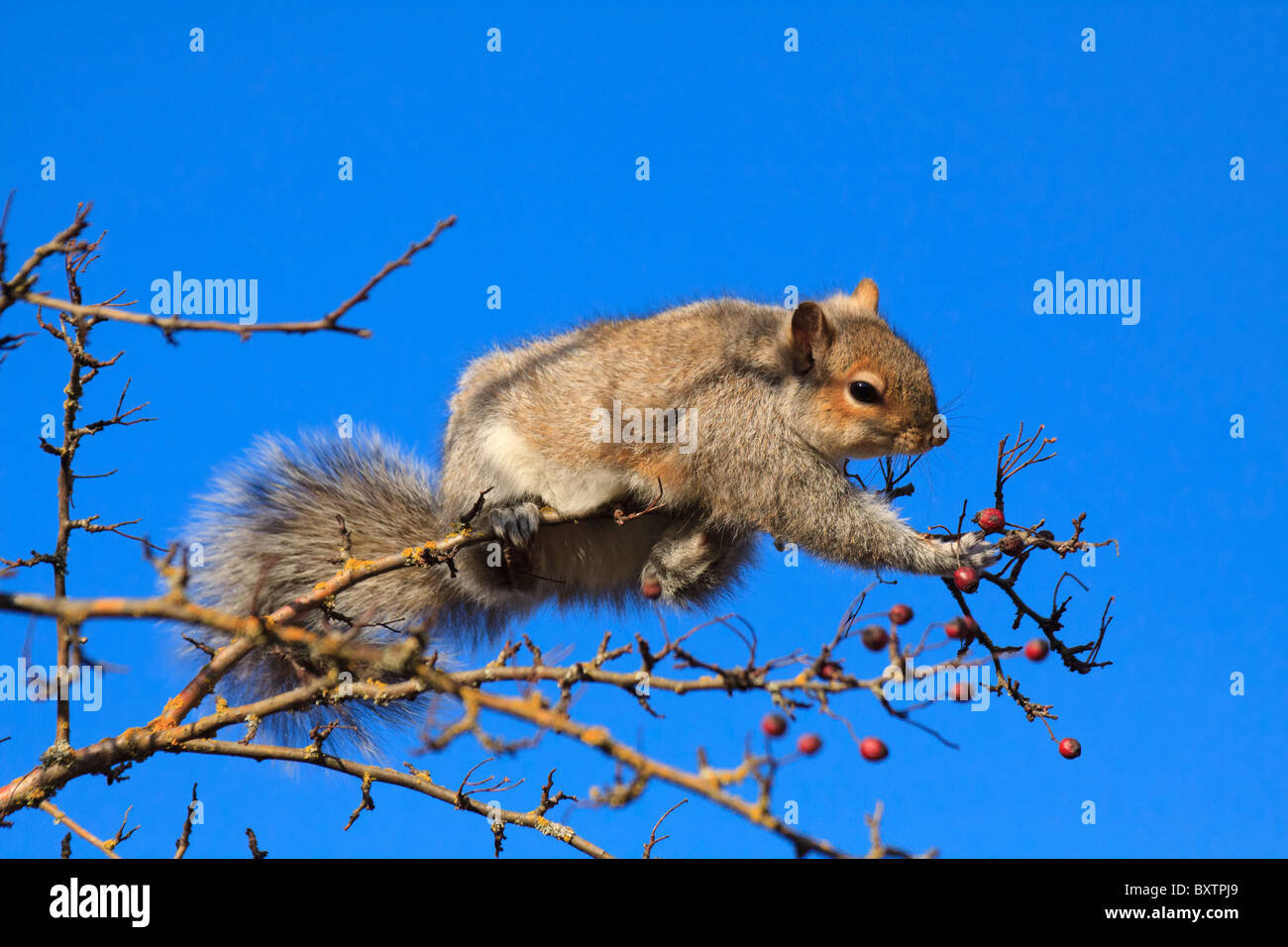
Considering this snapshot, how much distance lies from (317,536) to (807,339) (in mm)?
2822

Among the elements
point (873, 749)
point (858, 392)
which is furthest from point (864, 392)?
point (873, 749)

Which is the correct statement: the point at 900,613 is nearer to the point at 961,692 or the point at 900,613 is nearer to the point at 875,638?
the point at 875,638

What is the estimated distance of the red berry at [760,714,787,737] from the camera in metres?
2.49

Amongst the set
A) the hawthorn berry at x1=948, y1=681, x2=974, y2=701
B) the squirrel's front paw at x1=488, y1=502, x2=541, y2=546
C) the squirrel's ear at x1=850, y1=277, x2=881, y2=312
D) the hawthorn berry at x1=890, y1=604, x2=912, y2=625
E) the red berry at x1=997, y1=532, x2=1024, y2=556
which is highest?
the squirrel's ear at x1=850, y1=277, x2=881, y2=312

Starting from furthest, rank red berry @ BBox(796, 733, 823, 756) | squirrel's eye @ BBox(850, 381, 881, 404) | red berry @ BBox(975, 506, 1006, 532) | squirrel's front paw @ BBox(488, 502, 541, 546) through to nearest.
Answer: squirrel's eye @ BBox(850, 381, 881, 404) < squirrel's front paw @ BBox(488, 502, 541, 546) < red berry @ BBox(975, 506, 1006, 532) < red berry @ BBox(796, 733, 823, 756)

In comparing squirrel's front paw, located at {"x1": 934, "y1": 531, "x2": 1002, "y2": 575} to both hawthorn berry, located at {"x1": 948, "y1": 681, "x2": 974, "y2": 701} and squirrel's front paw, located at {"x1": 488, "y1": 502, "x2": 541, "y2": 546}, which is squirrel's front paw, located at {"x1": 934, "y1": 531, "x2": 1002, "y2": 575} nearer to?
squirrel's front paw, located at {"x1": 488, "y1": 502, "x2": 541, "y2": 546}

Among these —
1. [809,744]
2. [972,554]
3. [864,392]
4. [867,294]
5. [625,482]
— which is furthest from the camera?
[867,294]

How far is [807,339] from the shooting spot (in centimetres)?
562

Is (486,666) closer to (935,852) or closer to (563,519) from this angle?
(935,852)

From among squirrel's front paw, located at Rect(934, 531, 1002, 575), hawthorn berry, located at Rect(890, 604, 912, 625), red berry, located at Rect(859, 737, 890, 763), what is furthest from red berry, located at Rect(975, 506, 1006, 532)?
red berry, located at Rect(859, 737, 890, 763)

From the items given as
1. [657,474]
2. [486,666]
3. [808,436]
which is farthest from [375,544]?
[486,666]

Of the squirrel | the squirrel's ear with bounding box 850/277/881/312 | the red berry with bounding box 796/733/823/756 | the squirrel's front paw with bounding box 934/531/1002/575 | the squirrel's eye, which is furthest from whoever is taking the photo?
the squirrel's ear with bounding box 850/277/881/312

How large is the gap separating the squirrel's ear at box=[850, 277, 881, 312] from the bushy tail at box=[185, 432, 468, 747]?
2.74 m
